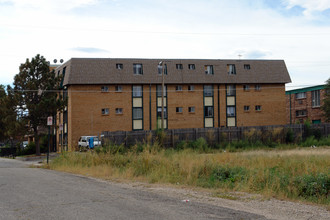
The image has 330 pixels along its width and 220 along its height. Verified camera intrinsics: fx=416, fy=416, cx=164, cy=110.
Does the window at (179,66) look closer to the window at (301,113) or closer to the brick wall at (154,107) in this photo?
the brick wall at (154,107)

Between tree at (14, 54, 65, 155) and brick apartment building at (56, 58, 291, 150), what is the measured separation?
627 cm

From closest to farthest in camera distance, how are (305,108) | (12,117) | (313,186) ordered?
(313,186) < (12,117) < (305,108)

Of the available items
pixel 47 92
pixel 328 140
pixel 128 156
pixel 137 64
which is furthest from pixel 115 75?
pixel 128 156

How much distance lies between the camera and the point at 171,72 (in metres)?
54.0

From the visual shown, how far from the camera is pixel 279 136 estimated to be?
39938mm

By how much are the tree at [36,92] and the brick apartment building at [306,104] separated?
107 ft

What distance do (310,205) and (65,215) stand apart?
18.5 feet

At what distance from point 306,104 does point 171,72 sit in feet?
71.4

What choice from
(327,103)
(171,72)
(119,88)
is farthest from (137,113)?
(327,103)

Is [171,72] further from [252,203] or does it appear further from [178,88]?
[252,203]

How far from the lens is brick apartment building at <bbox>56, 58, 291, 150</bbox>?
51375 millimetres

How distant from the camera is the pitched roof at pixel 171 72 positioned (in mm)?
51500

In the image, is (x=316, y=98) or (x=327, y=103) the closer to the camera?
(x=327, y=103)

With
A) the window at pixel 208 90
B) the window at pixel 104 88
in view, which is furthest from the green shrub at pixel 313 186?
the window at pixel 208 90
